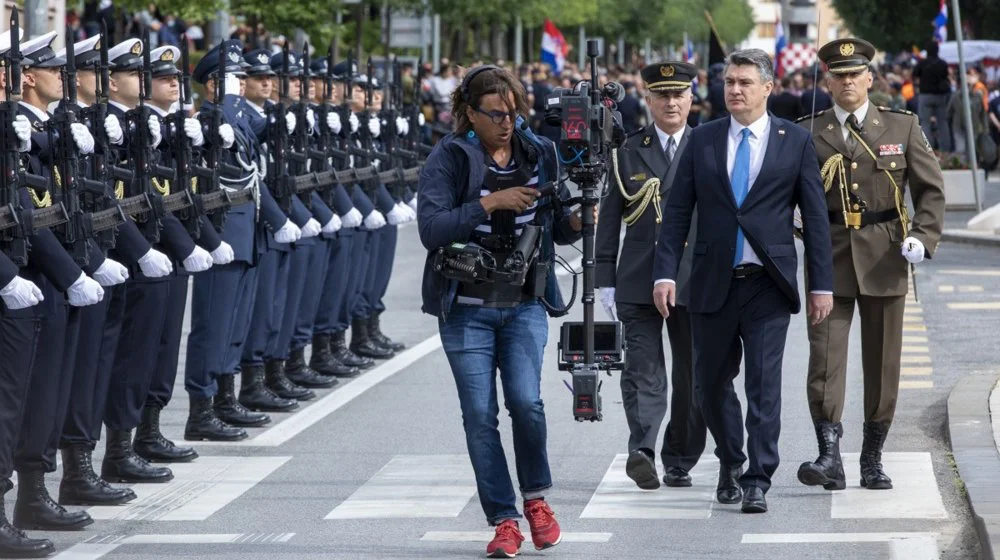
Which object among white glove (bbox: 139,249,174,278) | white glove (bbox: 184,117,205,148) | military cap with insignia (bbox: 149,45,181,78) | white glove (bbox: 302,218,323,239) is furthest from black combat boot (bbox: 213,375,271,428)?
white glove (bbox: 139,249,174,278)

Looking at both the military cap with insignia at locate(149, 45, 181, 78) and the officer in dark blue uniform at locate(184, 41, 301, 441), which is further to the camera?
the officer in dark blue uniform at locate(184, 41, 301, 441)

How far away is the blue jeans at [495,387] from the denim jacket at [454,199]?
0.09m

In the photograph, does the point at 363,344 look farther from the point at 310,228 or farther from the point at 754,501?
the point at 754,501

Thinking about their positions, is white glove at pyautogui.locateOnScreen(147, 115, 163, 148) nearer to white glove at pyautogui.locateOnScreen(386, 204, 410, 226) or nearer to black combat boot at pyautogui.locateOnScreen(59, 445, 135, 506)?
black combat boot at pyautogui.locateOnScreen(59, 445, 135, 506)

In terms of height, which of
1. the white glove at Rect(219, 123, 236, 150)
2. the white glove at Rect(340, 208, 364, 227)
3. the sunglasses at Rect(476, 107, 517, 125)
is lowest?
the white glove at Rect(340, 208, 364, 227)

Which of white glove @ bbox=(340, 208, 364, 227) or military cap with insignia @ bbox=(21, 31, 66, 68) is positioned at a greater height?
military cap with insignia @ bbox=(21, 31, 66, 68)

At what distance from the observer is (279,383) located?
506 inches

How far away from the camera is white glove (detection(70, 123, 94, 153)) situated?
9.05 m

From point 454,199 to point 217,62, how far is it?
398cm

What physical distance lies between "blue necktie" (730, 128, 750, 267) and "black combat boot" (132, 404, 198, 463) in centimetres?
307

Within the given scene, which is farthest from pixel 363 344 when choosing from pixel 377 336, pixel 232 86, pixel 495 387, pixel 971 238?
pixel 971 238

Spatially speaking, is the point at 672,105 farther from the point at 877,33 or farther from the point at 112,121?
the point at 877,33

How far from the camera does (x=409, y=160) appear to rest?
53.5 feet

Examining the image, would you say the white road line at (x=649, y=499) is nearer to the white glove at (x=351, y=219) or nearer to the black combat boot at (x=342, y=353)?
the white glove at (x=351, y=219)
